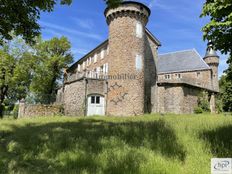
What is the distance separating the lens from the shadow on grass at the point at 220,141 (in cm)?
648

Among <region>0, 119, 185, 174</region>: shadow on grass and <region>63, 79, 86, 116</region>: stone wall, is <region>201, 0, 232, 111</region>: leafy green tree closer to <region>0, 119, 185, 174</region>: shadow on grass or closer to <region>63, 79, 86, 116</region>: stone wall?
<region>0, 119, 185, 174</region>: shadow on grass

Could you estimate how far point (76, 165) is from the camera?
6.54m

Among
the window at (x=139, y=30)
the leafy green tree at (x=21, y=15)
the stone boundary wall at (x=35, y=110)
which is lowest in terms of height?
the stone boundary wall at (x=35, y=110)

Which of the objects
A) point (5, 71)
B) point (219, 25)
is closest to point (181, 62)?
point (5, 71)

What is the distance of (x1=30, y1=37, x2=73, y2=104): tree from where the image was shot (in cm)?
3656

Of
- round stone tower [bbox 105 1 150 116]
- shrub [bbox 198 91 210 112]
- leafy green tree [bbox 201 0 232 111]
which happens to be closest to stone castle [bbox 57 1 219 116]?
round stone tower [bbox 105 1 150 116]

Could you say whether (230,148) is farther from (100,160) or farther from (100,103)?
(100,103)

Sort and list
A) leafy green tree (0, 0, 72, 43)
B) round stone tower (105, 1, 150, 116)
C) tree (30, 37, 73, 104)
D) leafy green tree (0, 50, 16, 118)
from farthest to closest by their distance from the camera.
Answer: tree (30, 37, 73, 104) → leafy green tree (0, 50, 16, 118) → round stone tower (105, 1, 150, 116) → leafy green tree (0, 0, 72, 43)

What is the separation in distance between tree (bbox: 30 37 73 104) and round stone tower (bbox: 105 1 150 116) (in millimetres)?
15070

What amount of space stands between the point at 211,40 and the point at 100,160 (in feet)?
15.5

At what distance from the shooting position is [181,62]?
1747 inches

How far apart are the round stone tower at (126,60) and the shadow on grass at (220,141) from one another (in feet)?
48.7

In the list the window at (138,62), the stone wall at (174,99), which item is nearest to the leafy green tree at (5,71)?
→ the window at (138,62)

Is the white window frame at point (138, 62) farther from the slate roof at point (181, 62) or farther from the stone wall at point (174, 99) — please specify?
A: the slate roof at point (181, 62)
